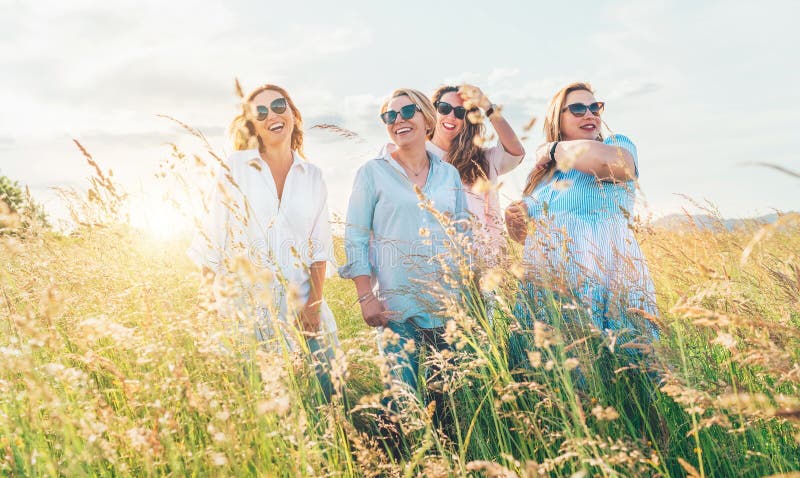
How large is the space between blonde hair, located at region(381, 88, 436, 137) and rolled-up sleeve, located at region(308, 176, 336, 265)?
28.1 inches

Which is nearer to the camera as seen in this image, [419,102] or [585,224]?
[585,224]

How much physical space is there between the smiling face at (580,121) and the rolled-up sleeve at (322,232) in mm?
1674

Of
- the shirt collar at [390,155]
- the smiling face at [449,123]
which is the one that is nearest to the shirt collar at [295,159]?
the shirt collar at [390,155]

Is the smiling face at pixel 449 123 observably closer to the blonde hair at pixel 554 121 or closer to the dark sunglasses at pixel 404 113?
the dark sunglasses at pixel 404 113

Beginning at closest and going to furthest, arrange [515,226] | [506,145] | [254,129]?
[515,226] → [254,129] → [506,145]

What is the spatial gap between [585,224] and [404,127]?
1306 mm

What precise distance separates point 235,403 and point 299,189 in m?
1.81

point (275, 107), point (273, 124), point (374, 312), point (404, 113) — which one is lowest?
point (374, 312)

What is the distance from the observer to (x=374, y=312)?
308 cm

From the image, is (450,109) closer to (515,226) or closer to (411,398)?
(515,226)

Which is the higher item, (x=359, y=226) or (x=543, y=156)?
(x=543, y=156)

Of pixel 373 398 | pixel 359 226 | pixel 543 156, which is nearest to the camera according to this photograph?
pixel 373 398

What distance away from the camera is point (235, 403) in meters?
2.11

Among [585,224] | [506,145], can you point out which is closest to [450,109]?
[506,145]
